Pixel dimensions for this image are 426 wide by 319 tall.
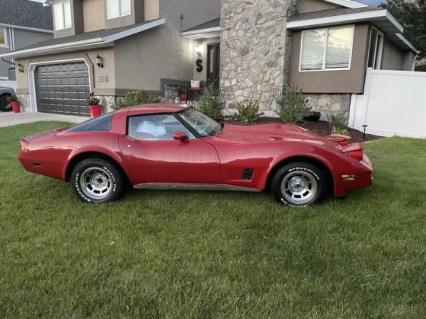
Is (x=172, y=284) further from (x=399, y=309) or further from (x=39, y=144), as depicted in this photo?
(x=39, y=144)

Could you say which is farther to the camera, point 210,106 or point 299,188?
point 210,106

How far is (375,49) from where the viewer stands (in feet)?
40.2

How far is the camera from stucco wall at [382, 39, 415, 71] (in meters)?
14.4

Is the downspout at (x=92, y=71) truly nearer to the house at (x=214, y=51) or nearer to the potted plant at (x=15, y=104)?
the house at (x=214, y=51)

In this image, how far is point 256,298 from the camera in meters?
2.58

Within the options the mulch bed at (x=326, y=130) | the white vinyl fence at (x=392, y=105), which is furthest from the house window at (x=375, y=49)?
the mulch bed at (x=326, y=130)

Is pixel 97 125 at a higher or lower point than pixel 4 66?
lower

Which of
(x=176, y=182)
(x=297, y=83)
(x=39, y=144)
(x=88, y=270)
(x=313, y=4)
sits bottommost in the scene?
(x=88, y=270)

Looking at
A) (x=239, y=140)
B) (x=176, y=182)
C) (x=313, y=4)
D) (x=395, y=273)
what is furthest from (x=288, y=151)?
(x=313, y=4)

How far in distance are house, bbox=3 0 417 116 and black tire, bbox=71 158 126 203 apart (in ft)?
29.2

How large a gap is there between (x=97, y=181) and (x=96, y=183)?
3 cm

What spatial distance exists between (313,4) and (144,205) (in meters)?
11.3

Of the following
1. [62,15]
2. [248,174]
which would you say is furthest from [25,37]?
[248,174]

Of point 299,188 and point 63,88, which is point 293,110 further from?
point 63,88
